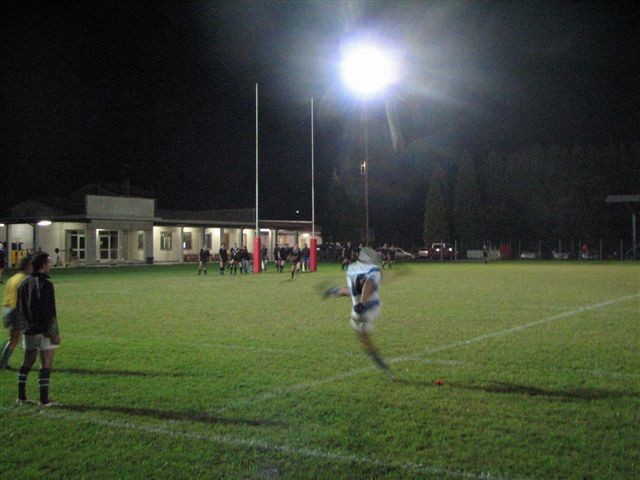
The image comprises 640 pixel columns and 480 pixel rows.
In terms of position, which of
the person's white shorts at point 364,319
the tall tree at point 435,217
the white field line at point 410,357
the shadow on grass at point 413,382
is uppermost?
the tall tree at point 435,217

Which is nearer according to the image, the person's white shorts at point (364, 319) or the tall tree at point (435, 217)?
the person's white shorts at point (364, 319)

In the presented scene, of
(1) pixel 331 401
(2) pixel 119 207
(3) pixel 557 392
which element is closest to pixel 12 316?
(1) pixel 331 401

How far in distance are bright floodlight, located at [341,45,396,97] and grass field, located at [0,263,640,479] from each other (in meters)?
14.3

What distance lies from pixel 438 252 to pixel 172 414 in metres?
63.3

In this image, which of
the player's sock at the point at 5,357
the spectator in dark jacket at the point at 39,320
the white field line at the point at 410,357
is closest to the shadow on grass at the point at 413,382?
the white field line at the point at 410,357

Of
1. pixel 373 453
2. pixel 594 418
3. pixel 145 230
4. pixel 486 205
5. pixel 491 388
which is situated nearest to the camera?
pixel 373 453

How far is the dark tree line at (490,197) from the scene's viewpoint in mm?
67812

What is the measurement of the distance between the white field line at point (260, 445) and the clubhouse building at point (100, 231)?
122ft

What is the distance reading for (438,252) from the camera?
226 ft

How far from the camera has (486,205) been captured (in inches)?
2825

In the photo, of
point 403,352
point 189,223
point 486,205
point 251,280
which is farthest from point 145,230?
point 403,352

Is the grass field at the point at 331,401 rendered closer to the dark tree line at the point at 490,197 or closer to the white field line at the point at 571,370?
the white field line at the point at 571,370

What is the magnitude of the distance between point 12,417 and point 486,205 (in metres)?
68.4

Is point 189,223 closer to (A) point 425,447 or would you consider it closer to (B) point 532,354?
(B) point 532,354
